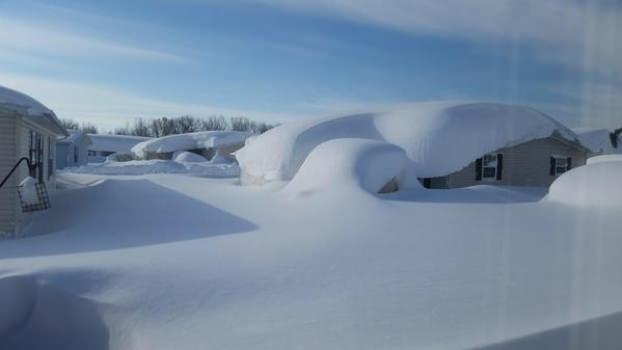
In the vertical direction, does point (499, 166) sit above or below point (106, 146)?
below

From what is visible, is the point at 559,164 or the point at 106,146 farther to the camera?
the point at 106,146

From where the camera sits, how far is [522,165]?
20938mm

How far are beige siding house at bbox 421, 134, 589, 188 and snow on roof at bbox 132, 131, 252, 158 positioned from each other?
31.6m

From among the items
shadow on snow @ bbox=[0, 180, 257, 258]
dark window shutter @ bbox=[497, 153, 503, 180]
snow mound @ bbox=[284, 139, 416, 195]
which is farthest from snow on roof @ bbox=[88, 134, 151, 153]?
snow mound @ bbox=[284, 139, 416, 195]

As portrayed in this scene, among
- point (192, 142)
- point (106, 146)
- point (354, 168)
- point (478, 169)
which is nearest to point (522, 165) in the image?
point (478, 169)

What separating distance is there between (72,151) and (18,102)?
117ft

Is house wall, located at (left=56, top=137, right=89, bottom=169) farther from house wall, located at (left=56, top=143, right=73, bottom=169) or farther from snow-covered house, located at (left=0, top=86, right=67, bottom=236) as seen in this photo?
snow-covered house, located at (left=0, top=86, right=67, bottom=236)

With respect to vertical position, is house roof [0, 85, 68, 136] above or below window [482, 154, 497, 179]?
above

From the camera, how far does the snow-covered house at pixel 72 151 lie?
41250 mm

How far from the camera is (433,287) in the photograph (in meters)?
5.02

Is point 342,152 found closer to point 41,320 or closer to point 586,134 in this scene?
point 41,320

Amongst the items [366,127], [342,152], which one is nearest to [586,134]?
[366,127]

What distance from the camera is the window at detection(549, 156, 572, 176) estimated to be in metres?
22.1

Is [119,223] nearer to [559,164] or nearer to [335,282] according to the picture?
[335,282]
